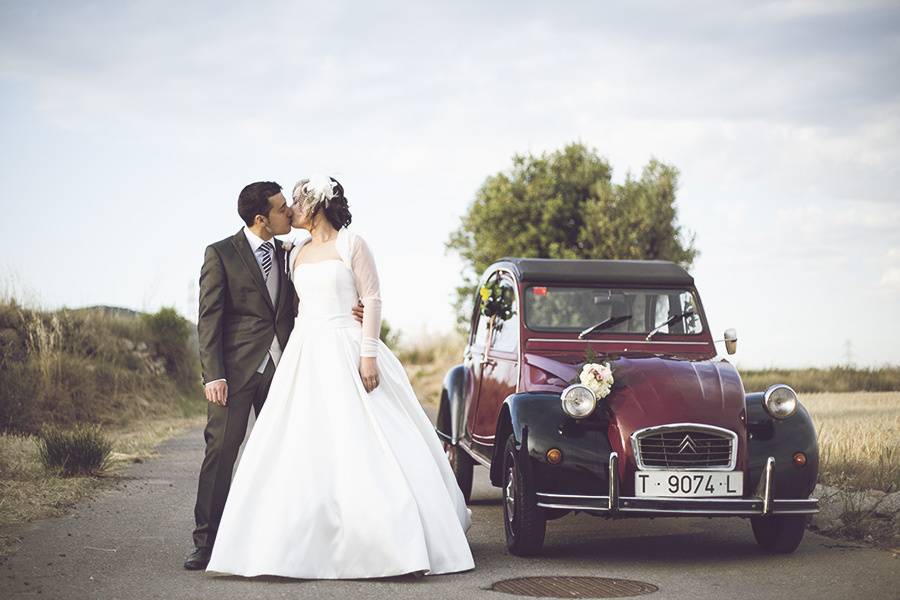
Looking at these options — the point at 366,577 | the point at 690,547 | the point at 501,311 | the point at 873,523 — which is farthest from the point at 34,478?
the point at 873,523

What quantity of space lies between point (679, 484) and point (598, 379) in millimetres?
888

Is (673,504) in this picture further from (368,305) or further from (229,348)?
(229,348)

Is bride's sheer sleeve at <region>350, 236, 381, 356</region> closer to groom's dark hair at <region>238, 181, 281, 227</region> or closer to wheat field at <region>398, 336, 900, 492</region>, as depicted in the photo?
groom's dark hair at <region>238, 181, 281, 227</region>

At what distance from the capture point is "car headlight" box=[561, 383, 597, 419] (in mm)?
7184

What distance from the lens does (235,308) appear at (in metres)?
7.02

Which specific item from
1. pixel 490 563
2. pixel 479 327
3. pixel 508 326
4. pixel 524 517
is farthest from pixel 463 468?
pixel 490 563

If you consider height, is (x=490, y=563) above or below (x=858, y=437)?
below

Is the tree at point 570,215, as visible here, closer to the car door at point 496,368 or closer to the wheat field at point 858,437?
the wheat field at point 858,437

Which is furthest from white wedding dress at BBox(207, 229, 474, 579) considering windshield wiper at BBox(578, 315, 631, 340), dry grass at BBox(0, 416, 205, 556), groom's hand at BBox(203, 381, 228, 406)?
windshield wiper at BBox(578, 315, 631, 340)

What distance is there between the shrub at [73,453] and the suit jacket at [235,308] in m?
4.56

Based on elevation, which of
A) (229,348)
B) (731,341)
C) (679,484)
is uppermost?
(731,341)

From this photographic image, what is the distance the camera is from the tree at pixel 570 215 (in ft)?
105

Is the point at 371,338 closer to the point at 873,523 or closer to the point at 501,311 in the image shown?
the point at 501,311

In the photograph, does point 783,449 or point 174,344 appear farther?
point 174,344
